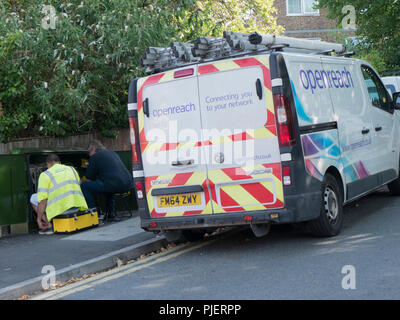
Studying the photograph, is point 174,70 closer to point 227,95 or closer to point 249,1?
point 227,95

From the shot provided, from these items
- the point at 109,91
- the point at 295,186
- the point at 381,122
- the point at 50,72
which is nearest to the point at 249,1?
the point at 109,91

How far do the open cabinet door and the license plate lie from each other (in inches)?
138

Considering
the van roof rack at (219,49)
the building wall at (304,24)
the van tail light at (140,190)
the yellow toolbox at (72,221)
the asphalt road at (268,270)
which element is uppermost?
the building wall at (304,24)

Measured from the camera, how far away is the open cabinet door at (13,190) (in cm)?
954

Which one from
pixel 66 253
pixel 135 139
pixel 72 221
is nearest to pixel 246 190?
pixel 135 139

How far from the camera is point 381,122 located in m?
9.24

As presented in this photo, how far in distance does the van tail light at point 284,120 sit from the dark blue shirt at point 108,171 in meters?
4.43

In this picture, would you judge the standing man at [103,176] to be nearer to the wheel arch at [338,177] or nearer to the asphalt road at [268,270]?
the asphalt road at [268,270]

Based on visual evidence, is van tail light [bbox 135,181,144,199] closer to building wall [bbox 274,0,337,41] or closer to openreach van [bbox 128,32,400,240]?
openreach van [bbox 128,32,400,240]

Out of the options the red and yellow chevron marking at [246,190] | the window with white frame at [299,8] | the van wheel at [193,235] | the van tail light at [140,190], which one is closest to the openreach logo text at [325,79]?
the red and yellow chevron marking at [246,190]

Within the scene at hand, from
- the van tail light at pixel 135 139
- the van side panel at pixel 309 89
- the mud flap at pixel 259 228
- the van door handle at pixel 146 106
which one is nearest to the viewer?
the van side panel at pixel 309 89

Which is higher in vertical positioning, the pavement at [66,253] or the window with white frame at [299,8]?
the window with white frame at [299,8]

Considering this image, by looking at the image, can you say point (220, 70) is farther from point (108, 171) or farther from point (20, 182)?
point (20, 182)

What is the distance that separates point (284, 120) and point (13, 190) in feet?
17.2
